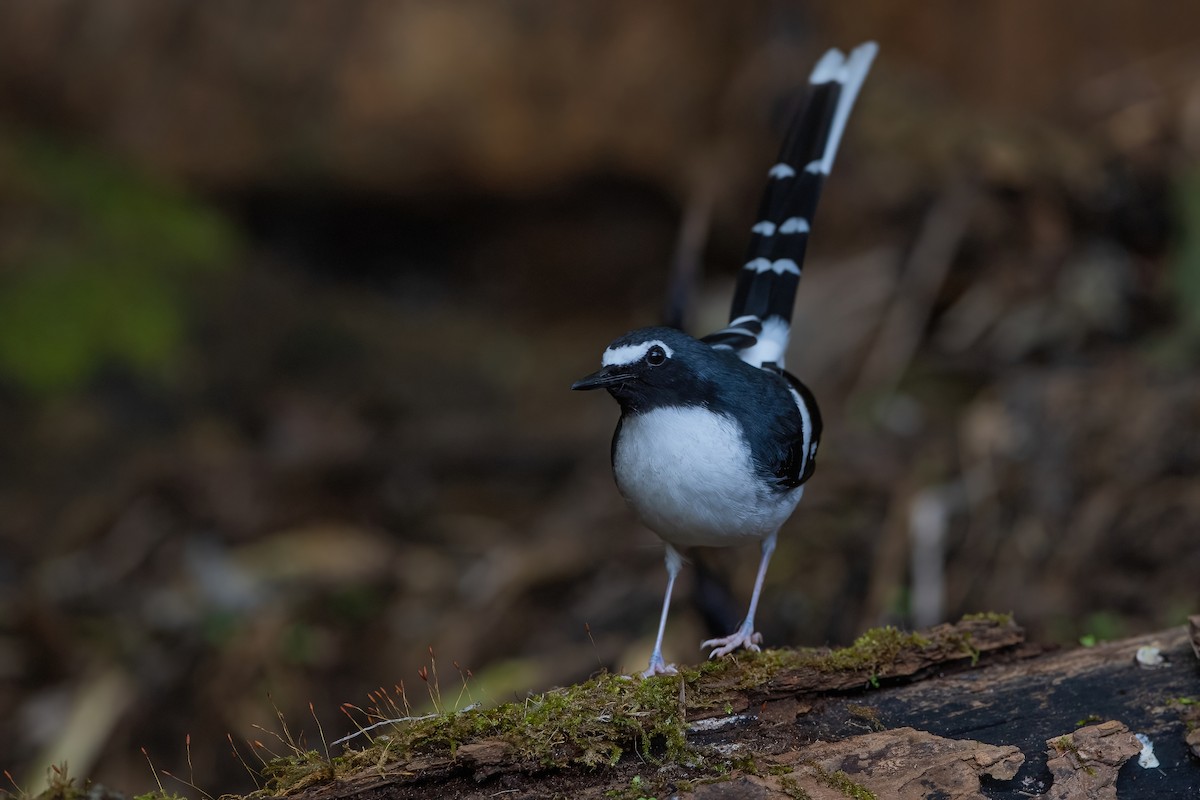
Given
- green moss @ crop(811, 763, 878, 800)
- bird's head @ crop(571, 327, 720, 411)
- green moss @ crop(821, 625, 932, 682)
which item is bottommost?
green moss @ crop(811, 763, 878, 800)

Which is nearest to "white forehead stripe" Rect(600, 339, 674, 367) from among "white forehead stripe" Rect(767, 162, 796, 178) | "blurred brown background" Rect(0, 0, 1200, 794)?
"white forehead stripe" Rect(767, 162, 796, 178)

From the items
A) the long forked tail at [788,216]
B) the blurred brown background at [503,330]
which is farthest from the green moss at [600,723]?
the long forked tail at [788,216]

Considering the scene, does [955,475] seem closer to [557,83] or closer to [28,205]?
[557,83]

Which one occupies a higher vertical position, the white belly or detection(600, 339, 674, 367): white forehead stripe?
detection(600, 339, 674, 367): white forehead stripe

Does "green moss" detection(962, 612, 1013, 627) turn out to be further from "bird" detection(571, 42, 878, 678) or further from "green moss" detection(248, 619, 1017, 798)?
"bird" detection(571, 42, 878, 678)

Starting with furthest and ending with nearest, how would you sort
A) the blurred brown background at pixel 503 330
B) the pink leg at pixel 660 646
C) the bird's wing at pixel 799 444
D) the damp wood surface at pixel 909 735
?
the blurred brown background at pixel 503 330
the bird's wing at pixel 799 444
the pink leg at pixel 660 646
the damp wood surface at pixel 909 735

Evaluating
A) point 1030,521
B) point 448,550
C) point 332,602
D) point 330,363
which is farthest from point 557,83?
point 1030,521

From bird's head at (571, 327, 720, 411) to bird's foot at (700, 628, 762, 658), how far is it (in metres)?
0.84

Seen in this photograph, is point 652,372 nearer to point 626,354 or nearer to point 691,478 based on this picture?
point 626,354

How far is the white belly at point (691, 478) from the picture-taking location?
12.2ft

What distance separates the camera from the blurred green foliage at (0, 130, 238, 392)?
7.09 metres

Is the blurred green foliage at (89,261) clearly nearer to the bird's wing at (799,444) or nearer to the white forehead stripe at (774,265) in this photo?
the white forehead stripe at (774,265)

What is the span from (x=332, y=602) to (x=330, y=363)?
101 inches

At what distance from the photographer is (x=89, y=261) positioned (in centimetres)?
765
